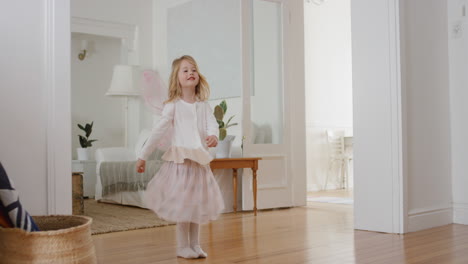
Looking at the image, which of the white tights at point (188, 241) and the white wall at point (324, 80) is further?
the white wall at point (324, 80)

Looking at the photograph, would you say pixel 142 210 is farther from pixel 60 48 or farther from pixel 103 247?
pixel 60 48

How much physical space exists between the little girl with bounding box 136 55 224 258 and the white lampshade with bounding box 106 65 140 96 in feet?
13.3

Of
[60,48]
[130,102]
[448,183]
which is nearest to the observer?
[60,48]

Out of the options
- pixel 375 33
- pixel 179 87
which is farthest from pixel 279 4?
pixel 179 87

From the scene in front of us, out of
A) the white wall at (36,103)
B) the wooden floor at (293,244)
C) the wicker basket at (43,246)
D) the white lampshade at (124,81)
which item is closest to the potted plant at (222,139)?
the wooden floor at (293,244)

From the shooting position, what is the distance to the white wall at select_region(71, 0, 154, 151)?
22.6 ft

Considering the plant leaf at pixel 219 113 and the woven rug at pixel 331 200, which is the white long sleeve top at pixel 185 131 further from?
the woven rug at pixel 331 200

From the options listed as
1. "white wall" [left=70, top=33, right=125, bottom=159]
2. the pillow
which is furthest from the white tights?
"white wall" [left=70, top=33, right=125, bottom=159]

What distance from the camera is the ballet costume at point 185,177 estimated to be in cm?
268

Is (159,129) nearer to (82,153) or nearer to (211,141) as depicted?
(211,141)

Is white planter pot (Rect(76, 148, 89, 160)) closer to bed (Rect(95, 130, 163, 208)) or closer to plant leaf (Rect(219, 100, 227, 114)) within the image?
bed (Rect(95, 130, 163, 208))

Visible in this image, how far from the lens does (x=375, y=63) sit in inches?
139

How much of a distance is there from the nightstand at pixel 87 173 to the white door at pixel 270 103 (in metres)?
2.41

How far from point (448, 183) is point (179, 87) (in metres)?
2.24
